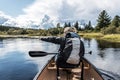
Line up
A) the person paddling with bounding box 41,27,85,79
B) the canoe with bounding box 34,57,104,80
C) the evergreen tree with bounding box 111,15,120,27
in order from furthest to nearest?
the evergreen tree with bounding box 111,15,120,27 → the canoe with bounding box 34,57,104,80 → the person paddling with bounding box 41,27,85,79

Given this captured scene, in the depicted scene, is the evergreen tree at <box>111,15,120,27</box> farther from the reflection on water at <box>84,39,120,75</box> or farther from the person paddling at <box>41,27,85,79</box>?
the person paddling at <box>41,27,85,79</box>

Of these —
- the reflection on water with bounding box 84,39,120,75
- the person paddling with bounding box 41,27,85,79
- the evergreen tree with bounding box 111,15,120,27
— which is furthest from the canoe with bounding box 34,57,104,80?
the evergreen tree with bounding box 111,15,120,27

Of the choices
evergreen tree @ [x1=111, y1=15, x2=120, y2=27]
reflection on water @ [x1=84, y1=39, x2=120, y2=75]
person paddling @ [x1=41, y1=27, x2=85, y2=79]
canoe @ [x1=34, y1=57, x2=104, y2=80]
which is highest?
evergreen tree @ [x1=111, y1=15, x2=120, y2=27]

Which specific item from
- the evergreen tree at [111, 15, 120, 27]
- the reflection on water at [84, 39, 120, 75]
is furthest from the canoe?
the evergreen tree at [111, 15, 120, 27]

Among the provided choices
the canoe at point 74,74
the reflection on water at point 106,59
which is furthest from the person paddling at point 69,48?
the reflection on water at point 106,59

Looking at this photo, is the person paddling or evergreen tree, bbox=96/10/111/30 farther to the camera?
evergreen tree, bbox=96/10/111/30

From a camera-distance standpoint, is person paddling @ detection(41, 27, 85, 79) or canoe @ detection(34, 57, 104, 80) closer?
person paddling @ detection(41, 27, 85, 79)

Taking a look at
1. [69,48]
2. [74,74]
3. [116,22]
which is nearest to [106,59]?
[74,74]

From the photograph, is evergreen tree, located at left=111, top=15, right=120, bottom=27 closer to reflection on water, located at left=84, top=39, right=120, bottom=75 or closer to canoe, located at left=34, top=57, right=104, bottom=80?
reflection on water, located at left=84, top=39, right=120, bottom=75

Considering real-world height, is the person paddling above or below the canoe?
above

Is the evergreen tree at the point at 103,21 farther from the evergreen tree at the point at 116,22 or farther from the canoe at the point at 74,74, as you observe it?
the canoe at the point at 74,74

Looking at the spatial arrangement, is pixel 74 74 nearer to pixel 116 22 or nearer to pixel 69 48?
pixel 69 48

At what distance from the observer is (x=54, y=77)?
1355 cm

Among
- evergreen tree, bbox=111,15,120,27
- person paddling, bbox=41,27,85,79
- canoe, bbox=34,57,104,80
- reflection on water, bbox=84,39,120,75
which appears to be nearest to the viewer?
person paddling, bbox=41,27,85,79
